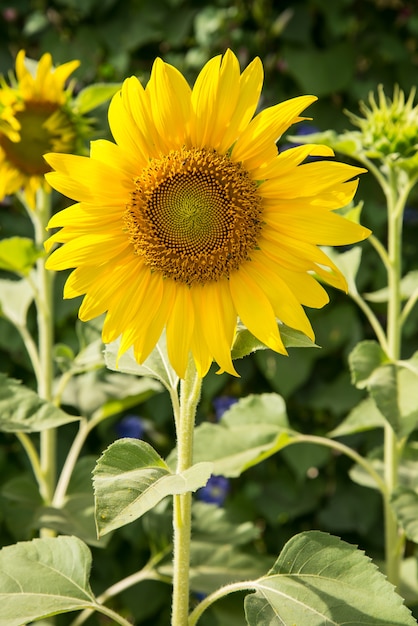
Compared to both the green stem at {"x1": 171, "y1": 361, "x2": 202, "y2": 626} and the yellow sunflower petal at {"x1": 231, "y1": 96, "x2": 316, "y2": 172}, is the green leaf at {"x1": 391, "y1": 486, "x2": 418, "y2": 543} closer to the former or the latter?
the green stem at {"x1": 171, "y1": 361, "x2": 202, "y2": 626}

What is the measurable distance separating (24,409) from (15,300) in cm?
44

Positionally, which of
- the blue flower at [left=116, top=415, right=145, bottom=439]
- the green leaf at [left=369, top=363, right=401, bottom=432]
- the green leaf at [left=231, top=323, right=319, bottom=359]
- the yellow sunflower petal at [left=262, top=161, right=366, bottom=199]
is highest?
the yellow sunflower petal at [left=262, top=161, right=366, bottom=199]

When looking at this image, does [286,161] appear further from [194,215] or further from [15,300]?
[15,300]

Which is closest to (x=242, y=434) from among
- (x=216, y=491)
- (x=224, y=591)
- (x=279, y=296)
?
(x=224, y=591)

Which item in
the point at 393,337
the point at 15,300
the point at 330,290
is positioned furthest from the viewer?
the point at 330,290

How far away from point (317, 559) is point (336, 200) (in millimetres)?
410

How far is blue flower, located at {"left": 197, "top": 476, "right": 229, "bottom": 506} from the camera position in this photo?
1907 mm

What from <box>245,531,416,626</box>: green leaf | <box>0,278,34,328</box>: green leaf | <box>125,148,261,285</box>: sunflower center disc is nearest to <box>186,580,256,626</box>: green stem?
<box>245,531,416,626</box>: green leaf

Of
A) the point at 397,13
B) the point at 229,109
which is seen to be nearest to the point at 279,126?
the point at 229,109

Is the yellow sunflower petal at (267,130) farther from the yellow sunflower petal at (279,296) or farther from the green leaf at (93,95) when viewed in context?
the green leaf at (93,95)

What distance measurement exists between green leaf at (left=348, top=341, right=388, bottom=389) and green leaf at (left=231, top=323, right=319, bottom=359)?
0.27 metres

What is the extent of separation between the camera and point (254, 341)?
932 millimetres

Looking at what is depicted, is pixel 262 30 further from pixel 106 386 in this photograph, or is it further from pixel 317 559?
pixel 317 559

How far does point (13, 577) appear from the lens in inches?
38.9
